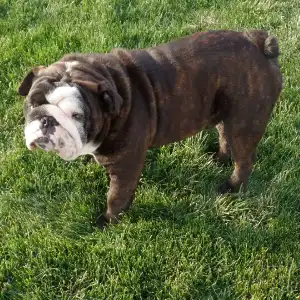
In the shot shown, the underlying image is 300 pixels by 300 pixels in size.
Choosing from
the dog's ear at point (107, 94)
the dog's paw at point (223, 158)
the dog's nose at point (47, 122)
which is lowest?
the dog's paw at point (223, 158)

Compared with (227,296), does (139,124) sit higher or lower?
higher

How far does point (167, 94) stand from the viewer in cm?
305

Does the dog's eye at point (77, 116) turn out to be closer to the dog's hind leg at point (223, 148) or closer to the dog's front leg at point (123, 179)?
the dog's front leg at point (123, 179)

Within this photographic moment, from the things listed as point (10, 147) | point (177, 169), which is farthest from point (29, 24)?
point (177, 169)

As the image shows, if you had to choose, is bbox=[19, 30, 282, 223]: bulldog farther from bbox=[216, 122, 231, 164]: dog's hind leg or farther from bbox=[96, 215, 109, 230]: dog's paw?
bbox=[216, 122, 231, 164]: dog's hind leg

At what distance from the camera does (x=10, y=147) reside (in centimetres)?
388

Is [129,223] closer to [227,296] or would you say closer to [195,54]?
[227,296]

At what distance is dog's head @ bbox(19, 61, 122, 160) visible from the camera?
8.28ft

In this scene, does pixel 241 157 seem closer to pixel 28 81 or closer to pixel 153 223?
pixel 153 223

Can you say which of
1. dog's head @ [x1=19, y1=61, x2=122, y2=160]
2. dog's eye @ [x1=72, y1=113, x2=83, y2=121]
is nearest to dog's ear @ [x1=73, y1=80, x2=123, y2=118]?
dog's head @ [x1=19, y1=61, x2=122, y2=160]

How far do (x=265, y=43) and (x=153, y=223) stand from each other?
147 centimetres

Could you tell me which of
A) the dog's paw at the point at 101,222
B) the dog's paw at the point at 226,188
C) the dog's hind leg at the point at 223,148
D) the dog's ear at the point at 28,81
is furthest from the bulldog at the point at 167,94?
the dog's paw at the point at 226,188

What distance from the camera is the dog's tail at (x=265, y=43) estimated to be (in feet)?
10.0

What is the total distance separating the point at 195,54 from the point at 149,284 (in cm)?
154
